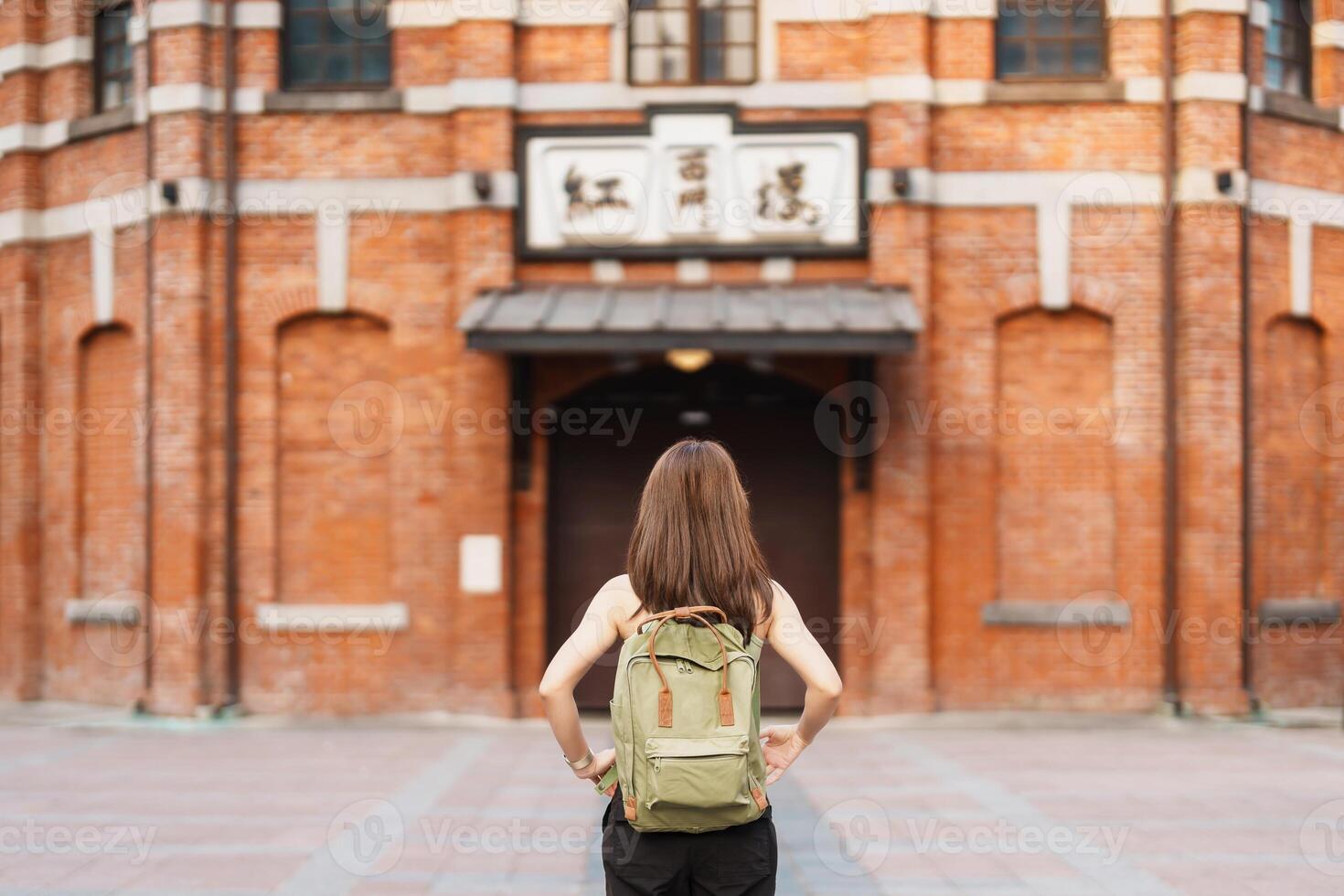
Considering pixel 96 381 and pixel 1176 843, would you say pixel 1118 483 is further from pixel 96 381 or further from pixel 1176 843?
pixel 96 381

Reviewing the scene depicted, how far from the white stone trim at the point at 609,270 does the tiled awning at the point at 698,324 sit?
1.98 ft

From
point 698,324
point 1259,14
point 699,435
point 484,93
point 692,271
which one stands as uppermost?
point 1259,14

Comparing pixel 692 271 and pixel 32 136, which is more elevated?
pixel 32 136

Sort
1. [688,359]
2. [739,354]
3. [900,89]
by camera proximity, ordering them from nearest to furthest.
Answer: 1. [739,354]
2. [900,89]
3. [688,359]

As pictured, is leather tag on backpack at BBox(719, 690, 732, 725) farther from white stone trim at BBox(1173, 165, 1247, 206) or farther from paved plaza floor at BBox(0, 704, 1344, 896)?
white stone trim at BBox(1173, 165, 1247, 206)

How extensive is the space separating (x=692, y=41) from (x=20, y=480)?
8.46 m

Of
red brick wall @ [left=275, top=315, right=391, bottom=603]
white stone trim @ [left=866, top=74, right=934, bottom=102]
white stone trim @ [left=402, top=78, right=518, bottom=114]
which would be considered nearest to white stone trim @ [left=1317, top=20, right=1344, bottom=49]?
white stone trim @ [left=866, top=74, right=934, bottom=102]

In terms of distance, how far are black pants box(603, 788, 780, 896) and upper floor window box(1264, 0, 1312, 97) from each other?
39.2 ft

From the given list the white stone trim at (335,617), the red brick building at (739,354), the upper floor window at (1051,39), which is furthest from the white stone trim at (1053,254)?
the white stone trim at (335,617)

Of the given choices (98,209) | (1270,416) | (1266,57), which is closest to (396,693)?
(98,209)

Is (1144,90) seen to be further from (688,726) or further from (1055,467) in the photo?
(688,726)

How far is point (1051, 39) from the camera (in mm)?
12312

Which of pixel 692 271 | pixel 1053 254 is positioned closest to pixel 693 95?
pixel 692 271

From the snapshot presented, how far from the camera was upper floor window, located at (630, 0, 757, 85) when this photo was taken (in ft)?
40.0
